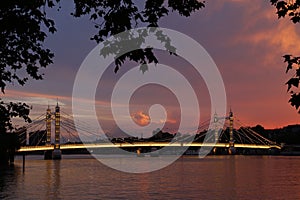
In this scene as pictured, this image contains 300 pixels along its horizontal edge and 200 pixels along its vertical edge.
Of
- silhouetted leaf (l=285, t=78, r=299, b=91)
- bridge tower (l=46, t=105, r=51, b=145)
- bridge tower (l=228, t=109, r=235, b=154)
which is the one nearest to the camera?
silhouetted leaf (l=285, t=78, r=299, b=91)

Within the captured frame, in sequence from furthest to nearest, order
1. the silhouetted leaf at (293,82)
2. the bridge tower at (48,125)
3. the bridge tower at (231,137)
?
the bridge tower at (231,137) → the bridge tower at (48,125) → the silhouetted leaf at (293,82)

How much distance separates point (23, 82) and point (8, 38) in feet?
7.86

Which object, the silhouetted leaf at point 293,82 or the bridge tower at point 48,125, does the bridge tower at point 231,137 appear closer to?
the bridge tower at point 48,125

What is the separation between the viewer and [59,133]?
118 m

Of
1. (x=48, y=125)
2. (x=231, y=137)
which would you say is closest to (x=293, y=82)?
(x=48, y=125)

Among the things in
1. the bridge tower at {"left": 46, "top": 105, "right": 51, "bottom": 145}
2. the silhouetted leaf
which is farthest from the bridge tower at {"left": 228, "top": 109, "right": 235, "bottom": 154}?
the silhouetted leaf

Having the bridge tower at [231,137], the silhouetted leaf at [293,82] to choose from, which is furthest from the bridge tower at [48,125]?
the silhouetted leaf at [293,82]

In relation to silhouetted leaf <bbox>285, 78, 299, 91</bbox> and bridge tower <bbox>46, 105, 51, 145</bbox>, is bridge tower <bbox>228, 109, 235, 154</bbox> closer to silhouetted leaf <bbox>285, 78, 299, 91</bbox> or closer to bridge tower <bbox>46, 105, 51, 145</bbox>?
bridge tower <bbox>46, 105, 51, 145</bbox>

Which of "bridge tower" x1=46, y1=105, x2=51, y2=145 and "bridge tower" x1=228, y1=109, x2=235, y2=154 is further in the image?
"bridge tower" x1=228, y1=109, x2=235, y2=154

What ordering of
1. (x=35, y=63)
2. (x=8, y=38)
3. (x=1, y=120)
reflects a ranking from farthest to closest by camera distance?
(x=1, y=120) → (x=35, y=63) → (x=8, y=38)

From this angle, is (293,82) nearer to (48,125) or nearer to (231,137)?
(48,125)

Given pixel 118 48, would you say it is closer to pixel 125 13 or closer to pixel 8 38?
pixel 125 13

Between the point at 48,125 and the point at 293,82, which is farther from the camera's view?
the point at 48,125

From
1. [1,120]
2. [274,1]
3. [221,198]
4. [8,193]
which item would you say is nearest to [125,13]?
[274,1]
